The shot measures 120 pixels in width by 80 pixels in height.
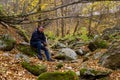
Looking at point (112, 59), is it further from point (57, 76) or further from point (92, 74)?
point (57, 76)

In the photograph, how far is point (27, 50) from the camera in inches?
517

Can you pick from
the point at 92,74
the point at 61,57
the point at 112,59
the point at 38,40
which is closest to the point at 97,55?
the point at 61,57

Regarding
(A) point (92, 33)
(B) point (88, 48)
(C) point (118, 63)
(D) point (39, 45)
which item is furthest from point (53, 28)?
(C) point (118, 63)

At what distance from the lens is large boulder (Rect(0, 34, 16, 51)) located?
12.1m

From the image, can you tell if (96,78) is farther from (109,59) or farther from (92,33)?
(92,33)

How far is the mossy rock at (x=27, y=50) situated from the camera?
13023 mm

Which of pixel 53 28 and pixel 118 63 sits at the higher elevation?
pixel 118 63

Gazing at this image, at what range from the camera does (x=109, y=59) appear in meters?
11.1

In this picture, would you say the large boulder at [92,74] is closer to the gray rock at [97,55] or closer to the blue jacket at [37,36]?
the gray rock at [97,55]

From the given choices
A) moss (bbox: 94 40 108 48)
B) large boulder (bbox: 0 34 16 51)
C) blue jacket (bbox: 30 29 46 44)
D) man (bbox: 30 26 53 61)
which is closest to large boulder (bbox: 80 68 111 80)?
man (bbox: 30 26 53 61)

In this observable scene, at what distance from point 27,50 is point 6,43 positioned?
1196 mm

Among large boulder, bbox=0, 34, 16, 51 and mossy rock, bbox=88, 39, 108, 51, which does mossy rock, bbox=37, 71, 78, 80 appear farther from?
mossy rock, bbox=88, 39, 108, 51

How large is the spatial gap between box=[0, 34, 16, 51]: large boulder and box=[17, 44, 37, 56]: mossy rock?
544mm

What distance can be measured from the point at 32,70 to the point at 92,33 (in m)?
15.5
